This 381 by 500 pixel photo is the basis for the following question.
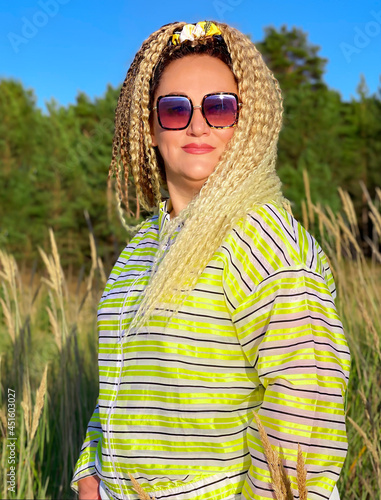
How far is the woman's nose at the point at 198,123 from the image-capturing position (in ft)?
3.76

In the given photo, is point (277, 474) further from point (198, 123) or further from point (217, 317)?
point (198, 123)

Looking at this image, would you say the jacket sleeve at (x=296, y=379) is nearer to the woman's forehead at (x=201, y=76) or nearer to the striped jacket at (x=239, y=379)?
the striped jacket at (x=239, y=379)

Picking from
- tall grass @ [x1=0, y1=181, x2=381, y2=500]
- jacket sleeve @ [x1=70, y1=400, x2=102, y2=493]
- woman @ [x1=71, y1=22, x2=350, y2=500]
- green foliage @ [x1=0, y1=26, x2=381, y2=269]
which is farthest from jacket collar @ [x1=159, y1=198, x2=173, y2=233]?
green foliage @ [x1=0, y1=26, x2=381, y2=269]

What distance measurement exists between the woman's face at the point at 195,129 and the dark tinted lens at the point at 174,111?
0.05 feet

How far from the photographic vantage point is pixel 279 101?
4.06 feet

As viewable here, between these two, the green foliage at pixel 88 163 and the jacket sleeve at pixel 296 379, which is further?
the green foliage at pixel 88 163

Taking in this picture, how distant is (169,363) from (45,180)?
12337mm

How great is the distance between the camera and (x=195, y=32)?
1194mm

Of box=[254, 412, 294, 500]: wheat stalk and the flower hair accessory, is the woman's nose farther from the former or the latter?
box=[254, 412, 294, 500]: wheat stalk

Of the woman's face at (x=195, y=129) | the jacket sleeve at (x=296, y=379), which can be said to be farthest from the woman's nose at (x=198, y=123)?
the jacket sleeve at (x=296, y=379)

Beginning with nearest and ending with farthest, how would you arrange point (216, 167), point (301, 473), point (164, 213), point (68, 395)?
point (301, 473) → point (216, 167) → point (164, 213) → point (68, 395)

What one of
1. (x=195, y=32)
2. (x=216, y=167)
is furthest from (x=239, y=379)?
(x=195, y=32)

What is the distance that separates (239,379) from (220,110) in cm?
53

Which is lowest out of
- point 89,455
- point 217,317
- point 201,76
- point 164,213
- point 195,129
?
point 89,455
